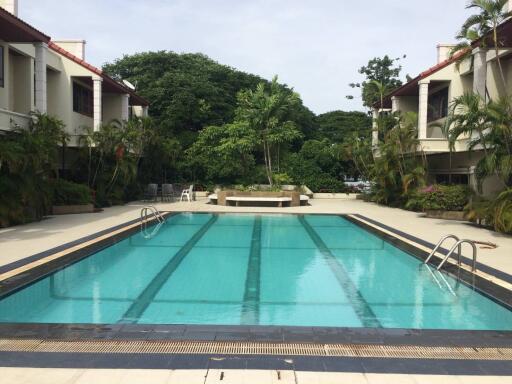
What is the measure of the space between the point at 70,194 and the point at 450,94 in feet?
54.6

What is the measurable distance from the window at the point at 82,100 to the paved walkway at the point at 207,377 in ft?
63.5

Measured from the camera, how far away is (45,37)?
1458cm

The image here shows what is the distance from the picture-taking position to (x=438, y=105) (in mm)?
22875

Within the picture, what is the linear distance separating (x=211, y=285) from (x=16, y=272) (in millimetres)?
3046

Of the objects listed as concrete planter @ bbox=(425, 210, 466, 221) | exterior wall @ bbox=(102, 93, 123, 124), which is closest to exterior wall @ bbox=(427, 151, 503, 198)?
concrete planter @ bbox=(425, 210, 466, 221)

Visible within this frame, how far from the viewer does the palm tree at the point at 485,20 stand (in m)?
12.9

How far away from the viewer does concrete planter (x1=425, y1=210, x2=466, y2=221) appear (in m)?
16.1

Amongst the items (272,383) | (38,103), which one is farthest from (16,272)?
(38,103)

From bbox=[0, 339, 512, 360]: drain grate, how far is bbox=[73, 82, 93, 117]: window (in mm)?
18663

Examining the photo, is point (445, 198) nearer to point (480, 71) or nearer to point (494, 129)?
point (480, 71)

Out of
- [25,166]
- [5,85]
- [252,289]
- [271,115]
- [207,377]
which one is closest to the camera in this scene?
[207,377]

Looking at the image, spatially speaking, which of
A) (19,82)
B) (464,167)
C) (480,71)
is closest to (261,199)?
(464,167)

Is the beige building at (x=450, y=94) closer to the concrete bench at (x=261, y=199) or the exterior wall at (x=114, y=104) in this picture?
the concrete bench at (x=261, y=199)

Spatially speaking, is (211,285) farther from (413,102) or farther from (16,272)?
(413,102)
